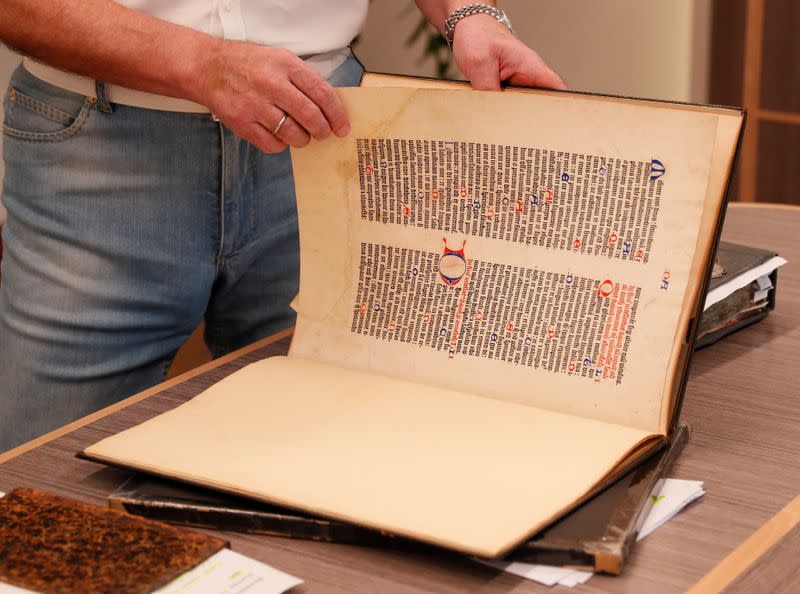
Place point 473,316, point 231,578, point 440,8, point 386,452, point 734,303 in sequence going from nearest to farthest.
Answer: point 231,578 → point 386,452 → point 473,316 → point 734,303 → point 440,8

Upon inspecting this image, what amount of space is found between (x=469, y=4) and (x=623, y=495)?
1.81ft

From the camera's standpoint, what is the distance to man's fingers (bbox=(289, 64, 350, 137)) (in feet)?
2.54

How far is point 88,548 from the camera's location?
1.96ft

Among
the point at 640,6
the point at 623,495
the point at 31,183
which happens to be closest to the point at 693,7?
the point at 640,6

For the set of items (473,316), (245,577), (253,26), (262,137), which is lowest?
(245,577)

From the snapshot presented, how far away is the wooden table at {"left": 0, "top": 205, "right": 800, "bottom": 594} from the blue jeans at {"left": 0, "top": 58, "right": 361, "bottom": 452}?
14 centimetres

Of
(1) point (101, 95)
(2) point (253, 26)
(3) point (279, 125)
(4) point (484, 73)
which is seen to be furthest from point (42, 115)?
(4) point (484, 73)

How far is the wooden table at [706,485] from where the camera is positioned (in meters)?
0.59

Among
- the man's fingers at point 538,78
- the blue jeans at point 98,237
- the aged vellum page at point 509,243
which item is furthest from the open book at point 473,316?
the blue jeans at point 98,237

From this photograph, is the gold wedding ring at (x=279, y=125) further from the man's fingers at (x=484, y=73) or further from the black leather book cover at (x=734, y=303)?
the black leather book cover at (x=734, y=303)

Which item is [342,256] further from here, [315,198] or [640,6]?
[640,6]

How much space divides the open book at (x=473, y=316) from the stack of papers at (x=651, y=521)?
2cm

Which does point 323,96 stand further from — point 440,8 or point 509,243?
point 440,8

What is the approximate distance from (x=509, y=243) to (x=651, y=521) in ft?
0.75
